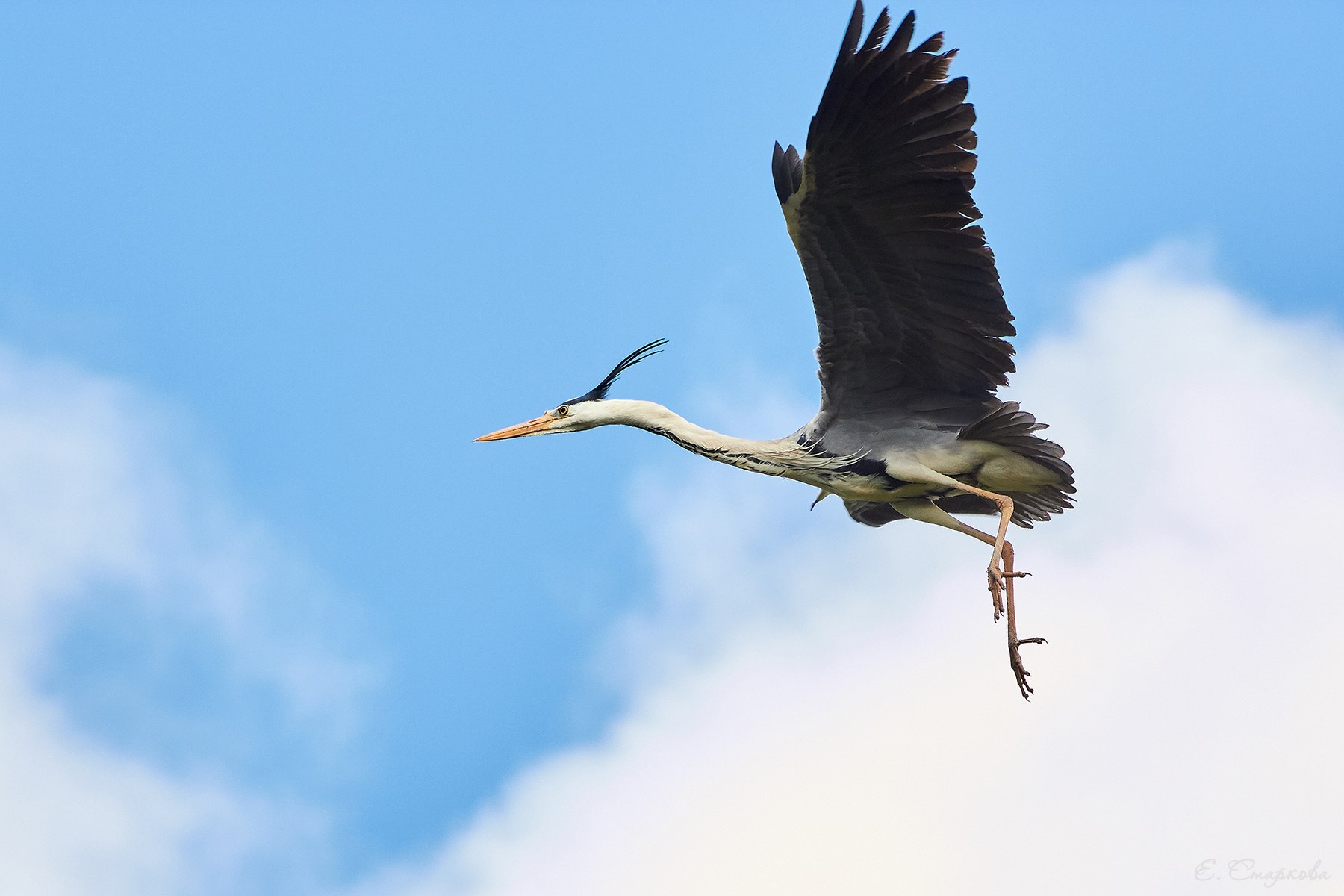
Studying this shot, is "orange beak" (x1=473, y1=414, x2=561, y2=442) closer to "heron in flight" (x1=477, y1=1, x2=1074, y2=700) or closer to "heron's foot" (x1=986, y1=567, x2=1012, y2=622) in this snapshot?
"heron in flight" (x1=477, y1=1, x2=1074, y2=700)

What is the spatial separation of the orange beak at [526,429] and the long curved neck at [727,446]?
A: 28.8 inches

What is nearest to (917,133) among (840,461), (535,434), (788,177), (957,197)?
(957,197)

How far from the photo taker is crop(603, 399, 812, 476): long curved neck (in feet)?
33.8

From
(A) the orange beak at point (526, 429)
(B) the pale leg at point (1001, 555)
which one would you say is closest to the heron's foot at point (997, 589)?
(B) the pale leg at point (1001, 555)

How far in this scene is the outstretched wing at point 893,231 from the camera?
8914 mm

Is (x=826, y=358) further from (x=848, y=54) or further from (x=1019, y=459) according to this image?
(x=848, y=54)

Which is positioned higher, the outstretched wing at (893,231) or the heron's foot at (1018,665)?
the outstretched wing at (893,231)

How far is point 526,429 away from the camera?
11.1 meters

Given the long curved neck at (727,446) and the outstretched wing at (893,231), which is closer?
the outstretched wing at (893,231)

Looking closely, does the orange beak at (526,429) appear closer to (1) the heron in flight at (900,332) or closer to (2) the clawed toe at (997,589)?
(1) the heron in flight at (900,332)

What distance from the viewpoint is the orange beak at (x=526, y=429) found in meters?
11.0

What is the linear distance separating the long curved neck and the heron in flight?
1 centimetres

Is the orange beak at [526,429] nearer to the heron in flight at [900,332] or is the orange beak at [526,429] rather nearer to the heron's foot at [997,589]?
the heron in flight at [900,332]

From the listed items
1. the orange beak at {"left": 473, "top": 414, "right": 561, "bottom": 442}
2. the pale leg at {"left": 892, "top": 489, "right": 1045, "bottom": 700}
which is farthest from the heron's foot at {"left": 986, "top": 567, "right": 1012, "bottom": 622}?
the orange beak at {"left": 473, "top": 414, "right": 561, "bottom": 442}
